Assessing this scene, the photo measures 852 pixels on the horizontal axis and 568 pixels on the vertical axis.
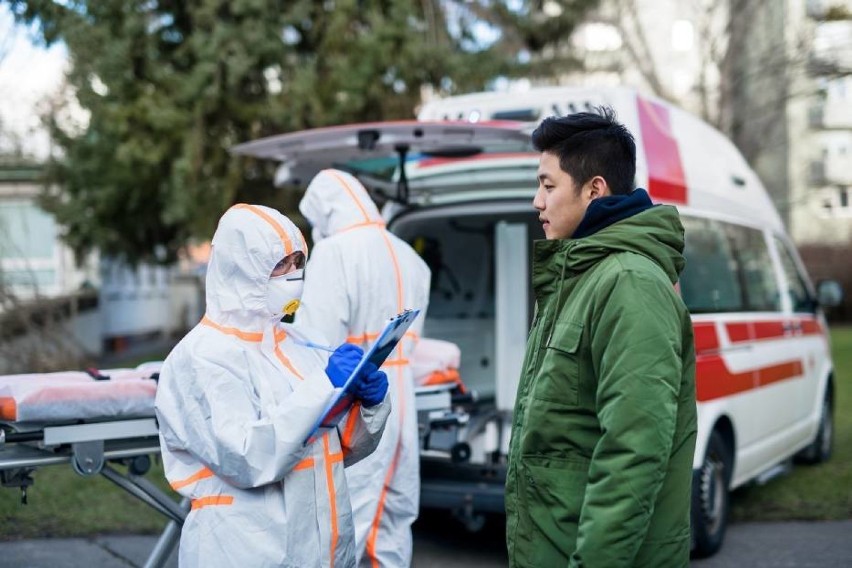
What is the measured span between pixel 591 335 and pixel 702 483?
352cm

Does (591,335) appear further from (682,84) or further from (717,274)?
(682,84)

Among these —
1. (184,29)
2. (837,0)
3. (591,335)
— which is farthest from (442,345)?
(837,0)

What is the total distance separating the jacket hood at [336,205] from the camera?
481 centimetres

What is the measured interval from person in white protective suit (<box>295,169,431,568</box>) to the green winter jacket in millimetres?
1968

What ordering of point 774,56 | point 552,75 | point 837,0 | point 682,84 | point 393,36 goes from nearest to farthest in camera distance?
1. point 393,36
2. point 552,75
3. point 774,56
4. point 837,0
5. point 682,84

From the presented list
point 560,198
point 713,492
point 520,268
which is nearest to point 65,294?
point 520,268

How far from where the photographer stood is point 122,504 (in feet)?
23.2

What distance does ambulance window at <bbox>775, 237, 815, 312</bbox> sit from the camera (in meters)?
7.24

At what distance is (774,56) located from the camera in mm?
17359

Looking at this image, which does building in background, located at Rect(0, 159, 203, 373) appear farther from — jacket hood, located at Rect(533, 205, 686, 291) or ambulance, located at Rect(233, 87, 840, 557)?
jacket hood, located at Rect(533, 205, 686, 291)

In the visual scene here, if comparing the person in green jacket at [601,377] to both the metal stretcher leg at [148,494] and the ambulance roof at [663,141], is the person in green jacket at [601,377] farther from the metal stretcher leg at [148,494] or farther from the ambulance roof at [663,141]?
the ambulance roof at [663,141]

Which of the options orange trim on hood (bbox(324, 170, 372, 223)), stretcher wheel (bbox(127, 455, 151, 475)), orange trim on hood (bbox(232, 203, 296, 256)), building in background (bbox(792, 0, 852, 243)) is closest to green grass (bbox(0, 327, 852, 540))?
stretcher wheel (bbox(127, 455, 151, 475))

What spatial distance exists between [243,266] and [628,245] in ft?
3.52

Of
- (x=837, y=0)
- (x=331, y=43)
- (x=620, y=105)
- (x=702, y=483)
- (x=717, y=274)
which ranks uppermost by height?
(x=837, y=0)
